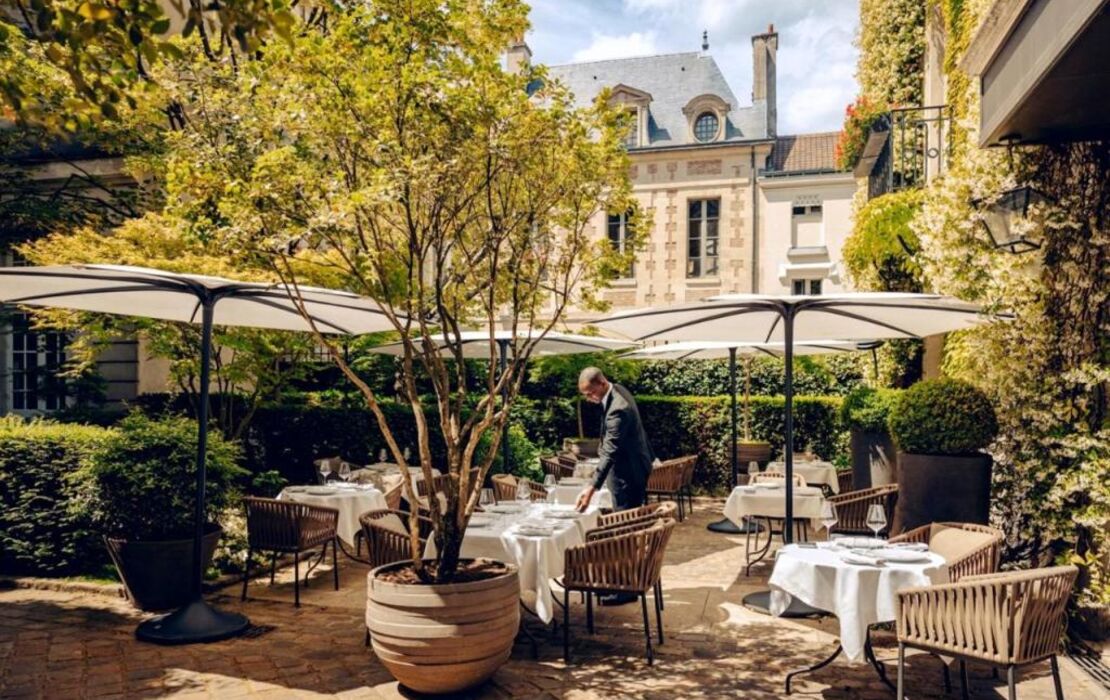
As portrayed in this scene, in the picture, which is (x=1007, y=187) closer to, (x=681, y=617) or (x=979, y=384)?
(x=979, y=384)

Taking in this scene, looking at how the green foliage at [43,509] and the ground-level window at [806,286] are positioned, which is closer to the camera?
the green foliage at [43,509]

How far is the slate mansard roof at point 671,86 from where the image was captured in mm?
30719

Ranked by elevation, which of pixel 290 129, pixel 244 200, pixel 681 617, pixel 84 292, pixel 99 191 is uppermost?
pixel 99 191

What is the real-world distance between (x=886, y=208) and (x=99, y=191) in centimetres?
1340

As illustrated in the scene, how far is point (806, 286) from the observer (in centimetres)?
2914

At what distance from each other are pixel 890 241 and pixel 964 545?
5.42 meters

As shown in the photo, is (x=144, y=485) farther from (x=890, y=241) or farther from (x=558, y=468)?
(x=890, y=241)

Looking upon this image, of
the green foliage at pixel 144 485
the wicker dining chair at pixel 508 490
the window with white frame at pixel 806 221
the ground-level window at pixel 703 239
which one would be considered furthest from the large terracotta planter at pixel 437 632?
the window with white frame at pixel 806 221

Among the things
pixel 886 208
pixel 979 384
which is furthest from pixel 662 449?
pixel 979 384

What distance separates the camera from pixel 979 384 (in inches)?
284

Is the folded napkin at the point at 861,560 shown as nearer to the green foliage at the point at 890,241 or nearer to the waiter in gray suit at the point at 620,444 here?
the waiter in gray suit at the point at 620,444

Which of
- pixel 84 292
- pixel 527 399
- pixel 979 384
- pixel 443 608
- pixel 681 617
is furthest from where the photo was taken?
pixel 527 399

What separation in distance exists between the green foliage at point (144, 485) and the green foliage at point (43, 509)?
768mm

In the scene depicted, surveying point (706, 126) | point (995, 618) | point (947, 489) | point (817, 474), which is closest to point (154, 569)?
point (995, 618)
